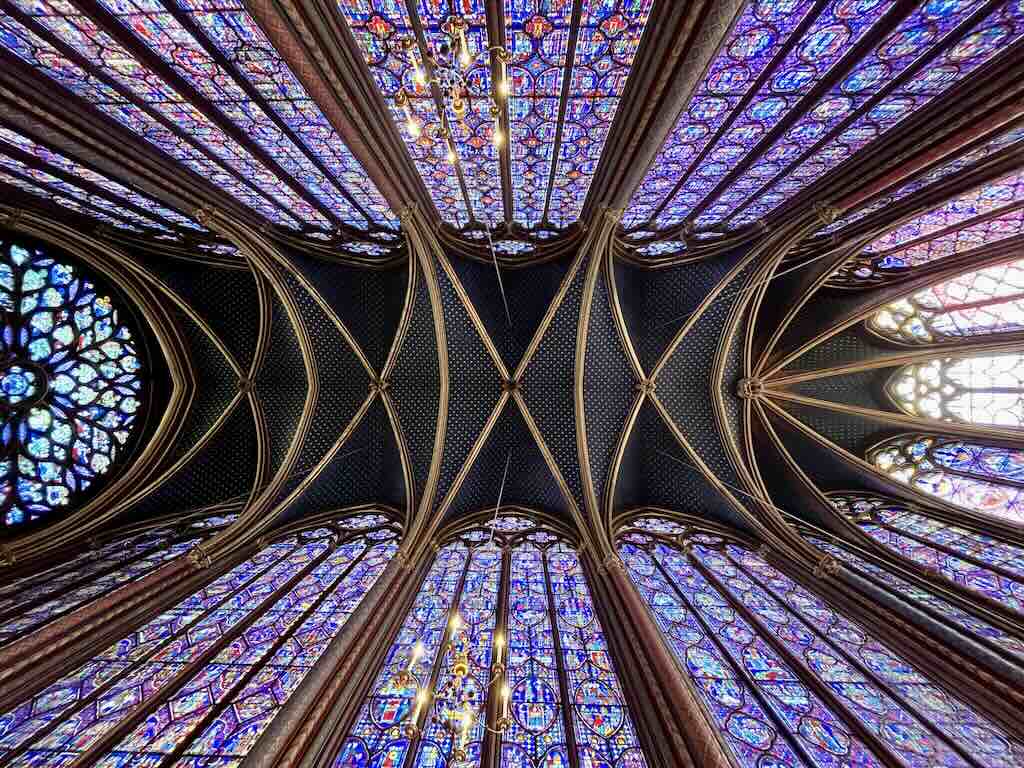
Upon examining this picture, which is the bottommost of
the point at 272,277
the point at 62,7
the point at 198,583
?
the point at 198,583

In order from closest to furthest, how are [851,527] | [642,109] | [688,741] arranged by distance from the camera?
1. [688,741]
2. [642,109]
3. [851,527]

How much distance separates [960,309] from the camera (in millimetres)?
10078

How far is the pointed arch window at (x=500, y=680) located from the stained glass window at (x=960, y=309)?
9.37 m

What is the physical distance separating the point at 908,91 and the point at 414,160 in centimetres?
693

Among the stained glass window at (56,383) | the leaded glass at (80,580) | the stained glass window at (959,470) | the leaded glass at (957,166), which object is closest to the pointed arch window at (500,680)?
the leaded glass at (80,580)

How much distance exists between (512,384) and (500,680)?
734 cm

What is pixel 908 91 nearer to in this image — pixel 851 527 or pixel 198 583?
pixel 851 527

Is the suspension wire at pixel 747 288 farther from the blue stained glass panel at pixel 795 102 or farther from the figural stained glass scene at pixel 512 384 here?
the blue stained glass panel at pixel 795 102

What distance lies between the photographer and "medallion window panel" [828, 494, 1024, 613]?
22.9 ft

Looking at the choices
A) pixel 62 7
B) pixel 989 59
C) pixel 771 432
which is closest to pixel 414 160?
pixel 62 7

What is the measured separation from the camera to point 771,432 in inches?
453

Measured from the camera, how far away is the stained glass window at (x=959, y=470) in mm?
8789

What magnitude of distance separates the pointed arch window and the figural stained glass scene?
6 centimetres

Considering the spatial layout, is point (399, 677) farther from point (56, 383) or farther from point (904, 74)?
point (56, 383)
